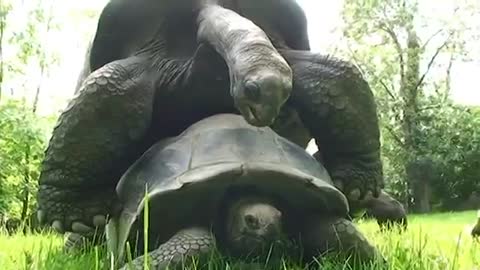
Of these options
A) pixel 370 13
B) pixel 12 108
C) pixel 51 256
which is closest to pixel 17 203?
pixel 12 108

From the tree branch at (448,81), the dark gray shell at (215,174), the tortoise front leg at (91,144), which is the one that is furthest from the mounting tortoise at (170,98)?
the tree branch at (448,81)

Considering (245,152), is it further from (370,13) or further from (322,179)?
(370,13)

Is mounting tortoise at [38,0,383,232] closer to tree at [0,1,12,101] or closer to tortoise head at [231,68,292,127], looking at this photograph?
tortoise head at [231,68,292,127]

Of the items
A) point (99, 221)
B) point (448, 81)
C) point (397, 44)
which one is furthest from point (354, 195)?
point (448, 81)

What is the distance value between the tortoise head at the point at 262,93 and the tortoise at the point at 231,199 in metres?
0.15

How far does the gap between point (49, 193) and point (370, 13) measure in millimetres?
16206

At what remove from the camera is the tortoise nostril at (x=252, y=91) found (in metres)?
1.46

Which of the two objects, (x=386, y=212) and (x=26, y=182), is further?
(x=26, y=182)

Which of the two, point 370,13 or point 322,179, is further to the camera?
point 370,13

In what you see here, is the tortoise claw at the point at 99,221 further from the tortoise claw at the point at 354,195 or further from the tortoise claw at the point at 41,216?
the tortoise claw at the point at 354,195

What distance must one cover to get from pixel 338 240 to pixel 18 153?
336 inches

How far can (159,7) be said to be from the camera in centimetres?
202

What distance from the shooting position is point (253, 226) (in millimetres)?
1587

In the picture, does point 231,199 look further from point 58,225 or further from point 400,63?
point 400,63
